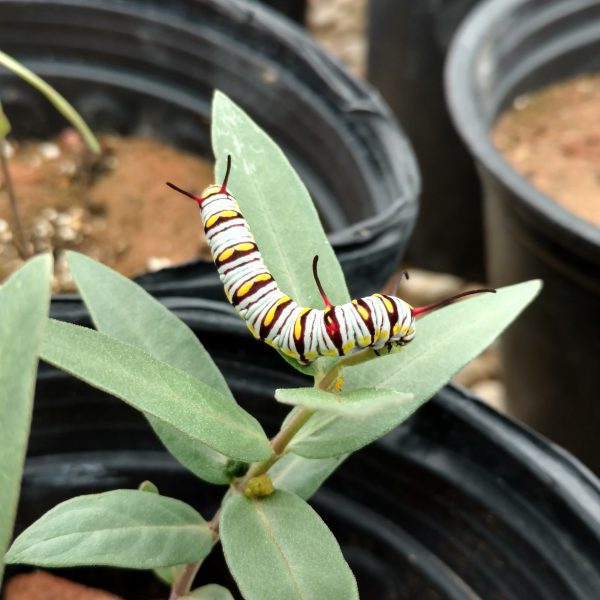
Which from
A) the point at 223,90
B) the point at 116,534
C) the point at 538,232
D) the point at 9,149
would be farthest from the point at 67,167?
the point at 116,534

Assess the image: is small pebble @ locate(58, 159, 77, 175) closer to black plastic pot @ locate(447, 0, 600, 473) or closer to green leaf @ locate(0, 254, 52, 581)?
black plastic pot @ locate(447, 0, 600, 473)

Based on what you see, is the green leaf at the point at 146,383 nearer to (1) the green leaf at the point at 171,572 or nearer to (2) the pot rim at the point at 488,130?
(1) the green leaf at the point at 171,572

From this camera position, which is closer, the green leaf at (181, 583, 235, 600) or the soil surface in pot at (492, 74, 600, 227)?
the green leaf at (181, 583, 235, 600)

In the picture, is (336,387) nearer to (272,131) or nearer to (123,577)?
(123,577)

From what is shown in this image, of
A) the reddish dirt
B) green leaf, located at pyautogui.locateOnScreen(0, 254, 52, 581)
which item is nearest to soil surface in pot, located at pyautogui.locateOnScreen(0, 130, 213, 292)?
the reddish dirt

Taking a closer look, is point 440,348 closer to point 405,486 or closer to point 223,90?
point 405,486
